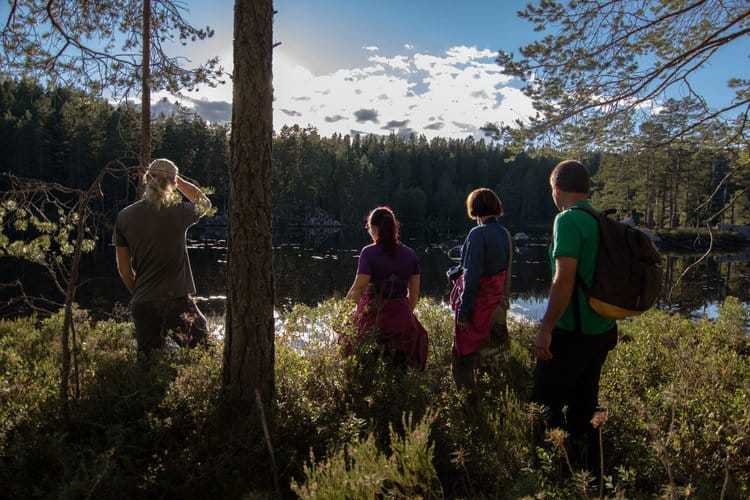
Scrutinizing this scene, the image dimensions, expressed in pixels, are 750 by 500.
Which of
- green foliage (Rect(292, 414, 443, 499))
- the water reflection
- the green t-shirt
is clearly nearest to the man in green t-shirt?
the green t-shirt

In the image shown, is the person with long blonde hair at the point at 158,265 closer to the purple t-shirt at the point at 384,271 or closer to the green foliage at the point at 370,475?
the purple t-shirt at the point at 384,271

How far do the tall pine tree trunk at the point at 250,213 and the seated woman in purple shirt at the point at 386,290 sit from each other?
109 cm

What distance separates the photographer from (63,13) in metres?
6.07

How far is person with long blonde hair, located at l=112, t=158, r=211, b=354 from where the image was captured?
377 cm

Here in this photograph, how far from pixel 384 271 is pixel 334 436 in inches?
65.3

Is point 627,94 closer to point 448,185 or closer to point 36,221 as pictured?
point 36,221

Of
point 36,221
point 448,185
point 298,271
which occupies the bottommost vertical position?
point 298,271

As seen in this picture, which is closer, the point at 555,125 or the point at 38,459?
the point at 38,459

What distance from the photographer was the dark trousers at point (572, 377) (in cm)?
278

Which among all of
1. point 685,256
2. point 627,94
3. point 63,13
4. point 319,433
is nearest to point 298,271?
point 63,13

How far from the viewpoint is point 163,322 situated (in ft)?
12.9

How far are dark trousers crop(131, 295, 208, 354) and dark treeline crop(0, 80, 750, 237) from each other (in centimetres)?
130

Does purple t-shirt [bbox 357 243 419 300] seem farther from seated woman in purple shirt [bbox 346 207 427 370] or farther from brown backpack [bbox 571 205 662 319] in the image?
brown backpack [bbox 571 205 662 319]

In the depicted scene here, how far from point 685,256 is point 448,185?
48.3 m
